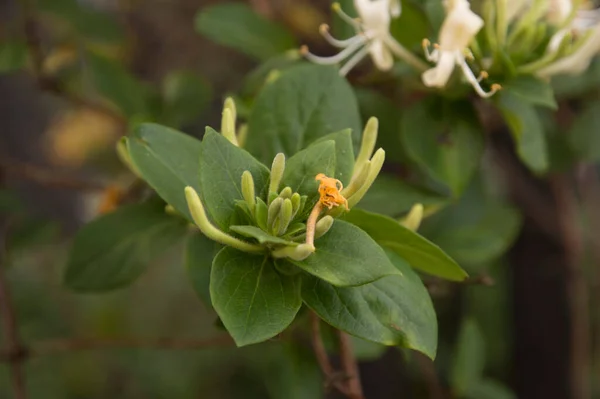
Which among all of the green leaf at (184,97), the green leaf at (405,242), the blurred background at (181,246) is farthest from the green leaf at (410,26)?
the green leaf at (184,97)

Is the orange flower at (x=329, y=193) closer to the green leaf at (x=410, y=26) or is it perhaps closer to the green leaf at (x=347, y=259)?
the green leaf at (x=347, y=259)

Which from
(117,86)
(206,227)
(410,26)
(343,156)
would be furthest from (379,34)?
(117,86)

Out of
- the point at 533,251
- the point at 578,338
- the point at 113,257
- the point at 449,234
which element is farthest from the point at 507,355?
the point at 113,257

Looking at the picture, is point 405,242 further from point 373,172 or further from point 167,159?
point 167,159

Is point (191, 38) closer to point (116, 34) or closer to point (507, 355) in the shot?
point (116, 34)

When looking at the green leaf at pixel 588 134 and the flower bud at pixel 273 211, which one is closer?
the flower bud at pixel 273 211

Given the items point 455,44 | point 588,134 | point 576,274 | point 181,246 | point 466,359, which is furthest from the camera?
point 181,246

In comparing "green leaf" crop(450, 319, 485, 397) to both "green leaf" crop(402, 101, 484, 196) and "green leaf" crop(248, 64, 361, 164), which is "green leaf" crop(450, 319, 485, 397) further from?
"green leaf" crop(248, 64, 361, 164)
